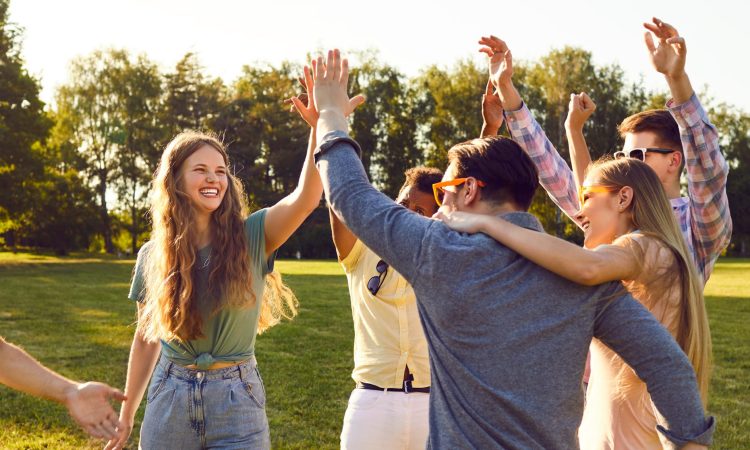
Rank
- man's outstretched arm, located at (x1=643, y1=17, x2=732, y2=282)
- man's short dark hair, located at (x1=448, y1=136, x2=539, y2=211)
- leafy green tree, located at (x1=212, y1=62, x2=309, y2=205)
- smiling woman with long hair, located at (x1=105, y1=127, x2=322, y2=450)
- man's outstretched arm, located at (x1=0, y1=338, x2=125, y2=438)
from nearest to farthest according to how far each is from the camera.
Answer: man's short dark hair, located at (x1=448, y1=136, x2=539, y2=211) < man's outstretched arm, located at (x1=0, y1=338, x2=125, y2=438) < man's outstretched arm, located at (x1=643, y1=17, x2=732, y2=282) < smiling woman with long hair, located at (x1=105, y1=127, x2=322, y2=450) < leafy green tree, located at (x1=212, y1=62, x2=309, y2=205)

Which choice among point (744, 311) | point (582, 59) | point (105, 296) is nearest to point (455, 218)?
point (744, 311)

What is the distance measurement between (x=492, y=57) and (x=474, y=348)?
6.11 feet

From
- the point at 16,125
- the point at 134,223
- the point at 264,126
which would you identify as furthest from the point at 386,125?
the point at 16,125

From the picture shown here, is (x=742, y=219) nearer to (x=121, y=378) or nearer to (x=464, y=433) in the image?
(x=121, y=378)

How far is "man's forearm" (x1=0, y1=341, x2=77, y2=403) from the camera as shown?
9.95 feet

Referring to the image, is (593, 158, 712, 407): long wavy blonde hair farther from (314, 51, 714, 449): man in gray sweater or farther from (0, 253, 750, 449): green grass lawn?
(0, 253, 750, 449): green grass lawn

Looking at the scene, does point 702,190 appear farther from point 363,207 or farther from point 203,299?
point 203,299

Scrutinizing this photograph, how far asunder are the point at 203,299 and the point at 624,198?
1918 millimetres

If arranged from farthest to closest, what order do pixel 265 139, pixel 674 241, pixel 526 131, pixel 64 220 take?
pixel 265 139, pixel 64 220, pixel 526 131, pixel 674 241

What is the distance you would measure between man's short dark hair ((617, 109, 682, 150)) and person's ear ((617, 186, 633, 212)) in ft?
2.91

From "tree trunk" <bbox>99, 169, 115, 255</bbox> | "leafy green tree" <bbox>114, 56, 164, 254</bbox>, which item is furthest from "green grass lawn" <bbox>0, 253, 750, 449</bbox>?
"leafy green tree" <bbox>114, 56, 164, 254</bbox>

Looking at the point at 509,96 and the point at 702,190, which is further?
the point at 509,96

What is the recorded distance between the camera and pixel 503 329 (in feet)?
7.19

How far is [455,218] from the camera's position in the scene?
2268 mm
